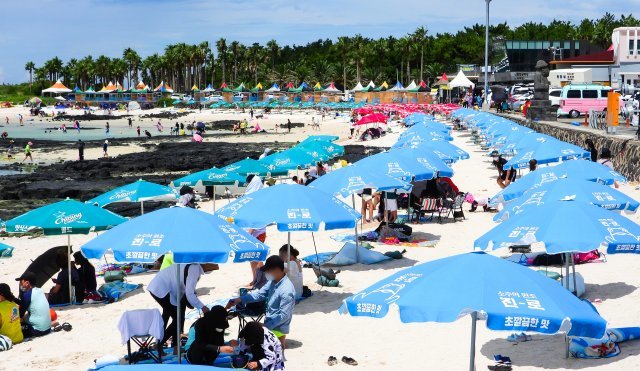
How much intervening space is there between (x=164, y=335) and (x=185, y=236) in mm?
1441

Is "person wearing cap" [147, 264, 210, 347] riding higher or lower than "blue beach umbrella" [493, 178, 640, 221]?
lower

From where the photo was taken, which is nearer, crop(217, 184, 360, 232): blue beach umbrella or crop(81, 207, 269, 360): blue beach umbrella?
crop(81, 207, 269, 360): blue beach umbrella

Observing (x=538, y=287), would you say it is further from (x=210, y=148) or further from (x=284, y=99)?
(x=284, y=99)

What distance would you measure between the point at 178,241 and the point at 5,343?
11.8ft

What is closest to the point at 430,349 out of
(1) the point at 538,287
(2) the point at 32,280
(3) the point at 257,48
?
(1) the point at 538,287

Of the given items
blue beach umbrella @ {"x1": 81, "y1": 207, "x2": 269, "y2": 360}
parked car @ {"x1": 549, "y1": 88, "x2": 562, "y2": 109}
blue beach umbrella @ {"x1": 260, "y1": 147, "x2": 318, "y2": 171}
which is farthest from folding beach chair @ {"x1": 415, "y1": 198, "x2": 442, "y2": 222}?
parked car @ {"x1": 549, "y1": 88, "x2": 562, "y2": 109}

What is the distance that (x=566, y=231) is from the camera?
9508 mm

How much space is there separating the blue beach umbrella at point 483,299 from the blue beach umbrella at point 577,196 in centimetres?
480

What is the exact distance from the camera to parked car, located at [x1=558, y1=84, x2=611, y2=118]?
4156 cm

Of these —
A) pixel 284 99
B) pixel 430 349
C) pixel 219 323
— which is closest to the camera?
pixel 219 323

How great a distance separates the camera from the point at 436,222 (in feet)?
66.9

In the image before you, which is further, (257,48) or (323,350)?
(257,48)

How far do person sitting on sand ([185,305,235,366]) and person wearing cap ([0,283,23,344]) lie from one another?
3819mm

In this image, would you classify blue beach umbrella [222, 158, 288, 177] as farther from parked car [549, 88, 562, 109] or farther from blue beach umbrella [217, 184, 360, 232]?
parked car [549, 88, 562, 109]
